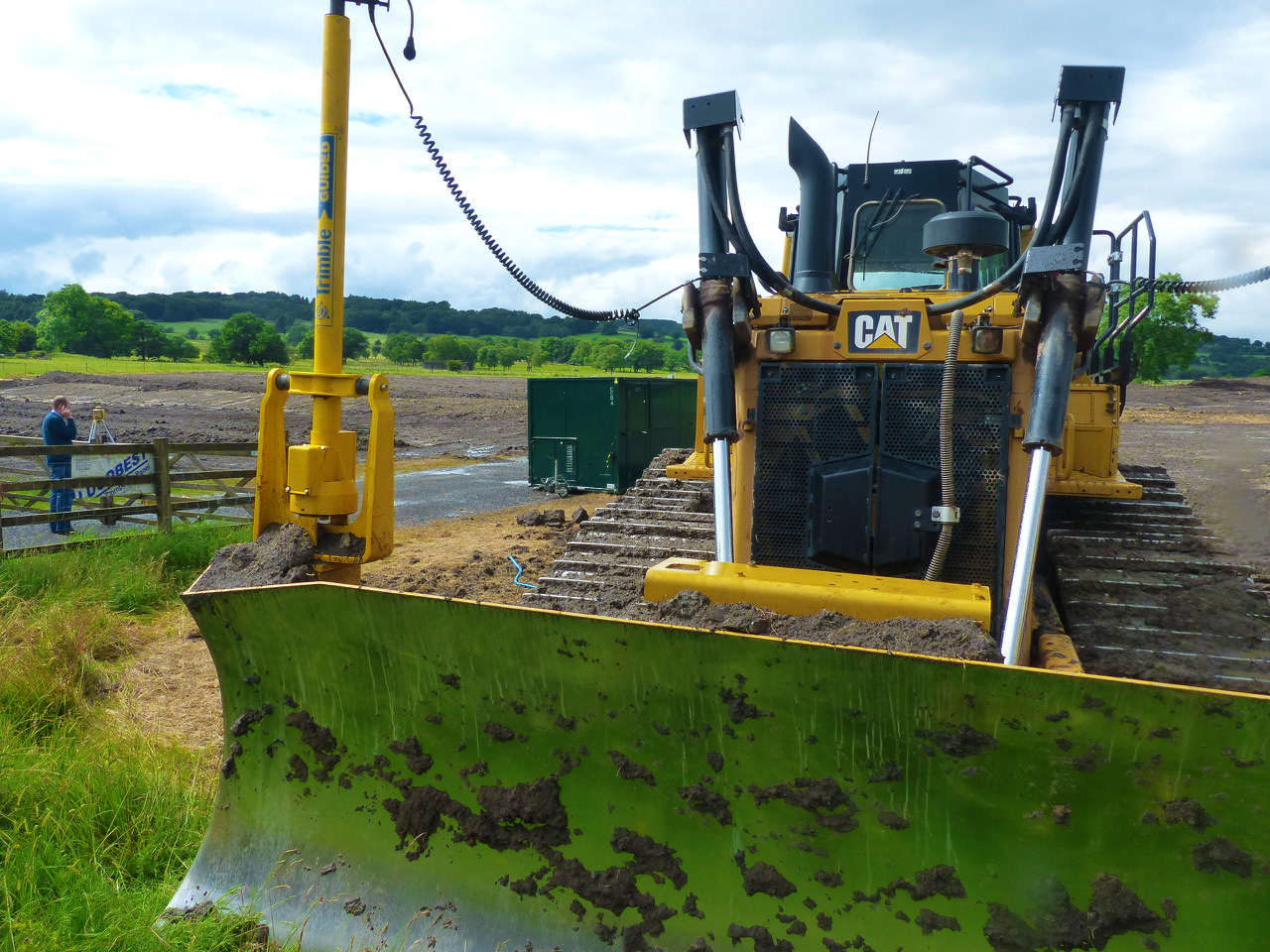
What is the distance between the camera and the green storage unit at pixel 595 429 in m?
16.9

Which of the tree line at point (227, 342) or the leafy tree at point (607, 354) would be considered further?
the tree line at point (227, 342)

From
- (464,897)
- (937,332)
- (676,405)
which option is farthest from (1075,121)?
(676,405)

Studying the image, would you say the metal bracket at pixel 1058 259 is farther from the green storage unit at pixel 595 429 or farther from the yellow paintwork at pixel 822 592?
the green storage unit at pixel 595 429

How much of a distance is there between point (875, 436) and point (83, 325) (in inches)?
4826

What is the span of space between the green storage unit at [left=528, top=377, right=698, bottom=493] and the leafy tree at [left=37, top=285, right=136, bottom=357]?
10146 centimetres

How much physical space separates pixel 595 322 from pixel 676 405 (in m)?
12.3

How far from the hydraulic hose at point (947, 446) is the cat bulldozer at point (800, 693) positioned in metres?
0.02

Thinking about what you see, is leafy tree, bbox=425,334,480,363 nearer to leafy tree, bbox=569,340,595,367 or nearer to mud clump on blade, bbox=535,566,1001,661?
leafy tree, bbox=569,340,595,367

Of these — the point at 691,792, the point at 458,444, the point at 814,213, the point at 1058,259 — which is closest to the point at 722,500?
the point at 691,792

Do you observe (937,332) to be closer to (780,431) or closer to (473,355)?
(780,431)

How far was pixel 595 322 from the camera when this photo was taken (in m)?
5.85

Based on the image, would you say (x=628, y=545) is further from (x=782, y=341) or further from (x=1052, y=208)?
(x=1052, y=208)

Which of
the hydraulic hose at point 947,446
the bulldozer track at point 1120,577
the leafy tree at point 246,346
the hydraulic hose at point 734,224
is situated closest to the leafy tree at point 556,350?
the leafy tree at point 246,346

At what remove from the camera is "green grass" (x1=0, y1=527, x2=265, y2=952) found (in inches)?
128
